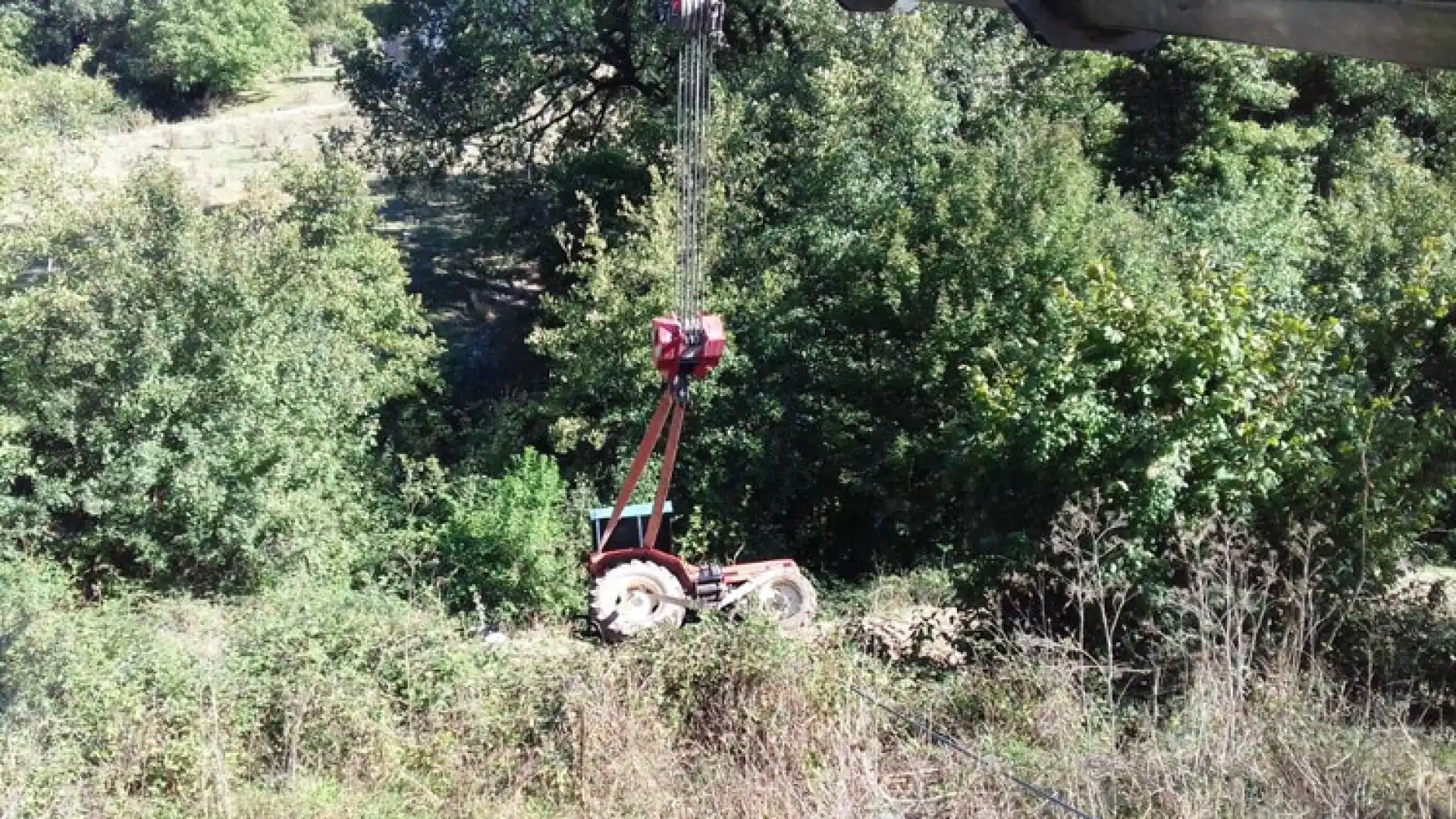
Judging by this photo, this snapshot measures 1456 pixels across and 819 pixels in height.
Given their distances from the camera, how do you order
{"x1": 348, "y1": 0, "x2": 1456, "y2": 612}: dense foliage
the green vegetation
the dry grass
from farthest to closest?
{"x1": 348, "y1": 0, "x2": 1456, "y2": 612}: dense foliage, the green vegetation, the dry grass

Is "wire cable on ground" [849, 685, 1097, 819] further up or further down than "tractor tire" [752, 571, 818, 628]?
further up

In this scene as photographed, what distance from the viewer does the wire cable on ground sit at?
4.52 metres

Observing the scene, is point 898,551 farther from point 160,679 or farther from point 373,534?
point 160,679

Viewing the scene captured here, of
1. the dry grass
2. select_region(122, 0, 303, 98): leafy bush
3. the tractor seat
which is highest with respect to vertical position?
select_region(122, 0, 303, 98): leafy bush

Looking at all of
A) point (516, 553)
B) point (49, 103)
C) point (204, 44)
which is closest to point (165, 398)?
point (516, 553)

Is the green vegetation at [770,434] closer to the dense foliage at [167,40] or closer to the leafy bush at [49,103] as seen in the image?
the leafy bush at [49,103]

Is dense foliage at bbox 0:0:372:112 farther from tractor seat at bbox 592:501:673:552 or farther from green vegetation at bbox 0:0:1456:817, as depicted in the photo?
tractor seat at bbox 592:501:673:552

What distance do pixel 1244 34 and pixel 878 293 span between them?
10.3 metres

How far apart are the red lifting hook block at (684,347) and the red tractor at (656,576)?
1.24 feet

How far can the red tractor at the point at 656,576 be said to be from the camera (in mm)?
9562

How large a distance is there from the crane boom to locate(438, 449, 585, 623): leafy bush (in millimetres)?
8748

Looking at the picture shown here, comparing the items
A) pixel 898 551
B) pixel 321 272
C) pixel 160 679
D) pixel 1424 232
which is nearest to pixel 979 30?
pixel 1424 232

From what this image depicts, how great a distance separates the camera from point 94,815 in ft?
18.6

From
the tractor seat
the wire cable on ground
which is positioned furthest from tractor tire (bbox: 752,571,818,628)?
the wire cable on ground
